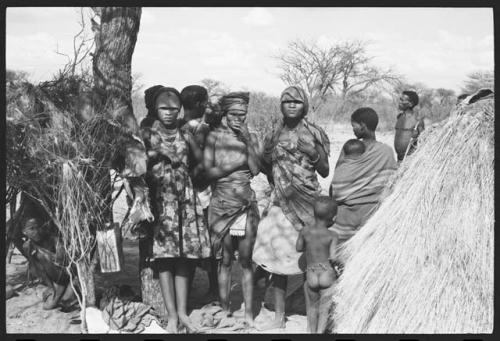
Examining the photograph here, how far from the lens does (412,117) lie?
771 centimetres

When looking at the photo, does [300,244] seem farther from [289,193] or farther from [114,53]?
[114,53]

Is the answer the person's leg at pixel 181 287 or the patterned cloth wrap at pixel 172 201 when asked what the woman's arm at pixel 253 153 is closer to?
the patterned cloth wrap at pixel 172 201

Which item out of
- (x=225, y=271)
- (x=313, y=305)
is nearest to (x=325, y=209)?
(x=313, y=305)

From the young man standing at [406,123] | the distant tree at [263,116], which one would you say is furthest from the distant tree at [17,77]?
the distant tree at [263,116]

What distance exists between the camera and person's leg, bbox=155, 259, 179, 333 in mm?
4375

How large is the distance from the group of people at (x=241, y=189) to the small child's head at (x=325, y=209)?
0.03 m

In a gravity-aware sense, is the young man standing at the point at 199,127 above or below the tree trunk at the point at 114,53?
below

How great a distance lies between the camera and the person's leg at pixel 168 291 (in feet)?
14.4

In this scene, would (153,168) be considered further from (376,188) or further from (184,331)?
(376,188)

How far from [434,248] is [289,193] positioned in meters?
1.06

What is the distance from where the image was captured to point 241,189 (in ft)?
14.9

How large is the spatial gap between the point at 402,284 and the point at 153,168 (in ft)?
5.92

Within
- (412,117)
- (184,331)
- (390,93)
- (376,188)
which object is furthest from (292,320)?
(390,93)

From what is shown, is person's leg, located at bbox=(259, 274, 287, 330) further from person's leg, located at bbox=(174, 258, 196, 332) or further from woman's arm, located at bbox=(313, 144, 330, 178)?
woman's arm, located at bbox=(313, 144, 330, 178)
